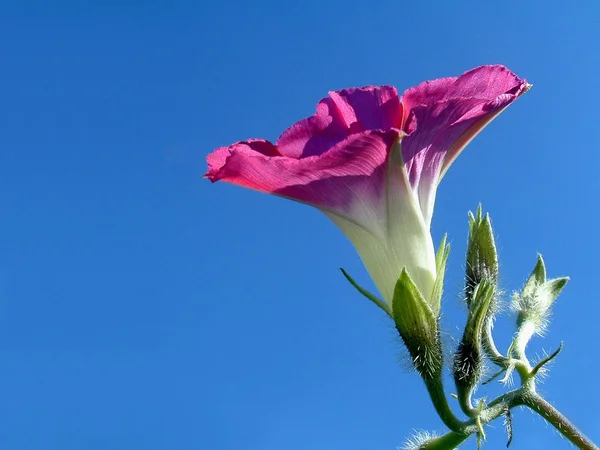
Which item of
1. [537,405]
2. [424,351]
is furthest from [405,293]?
[537,405]

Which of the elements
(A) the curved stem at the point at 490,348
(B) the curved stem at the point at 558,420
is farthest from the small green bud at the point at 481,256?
(B) the curved stem at the point at 558,420

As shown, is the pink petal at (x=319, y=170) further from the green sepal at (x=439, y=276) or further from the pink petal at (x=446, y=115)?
the green sepal at (x=439, y=276)

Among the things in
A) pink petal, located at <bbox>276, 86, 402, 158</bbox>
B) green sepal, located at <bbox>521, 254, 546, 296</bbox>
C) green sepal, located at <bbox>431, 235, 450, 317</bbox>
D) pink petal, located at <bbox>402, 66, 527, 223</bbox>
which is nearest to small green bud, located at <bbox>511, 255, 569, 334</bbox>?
green sepal, located at <bbox>521, 254, 546, 296</bbox>

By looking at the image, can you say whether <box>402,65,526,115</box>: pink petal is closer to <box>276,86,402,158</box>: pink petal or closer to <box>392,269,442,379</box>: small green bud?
<box>276,86,402,158</box>: pink petal

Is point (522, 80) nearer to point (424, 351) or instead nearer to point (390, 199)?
point (390, 199)

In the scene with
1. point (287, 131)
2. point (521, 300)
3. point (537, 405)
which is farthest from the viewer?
point (521, 300)
